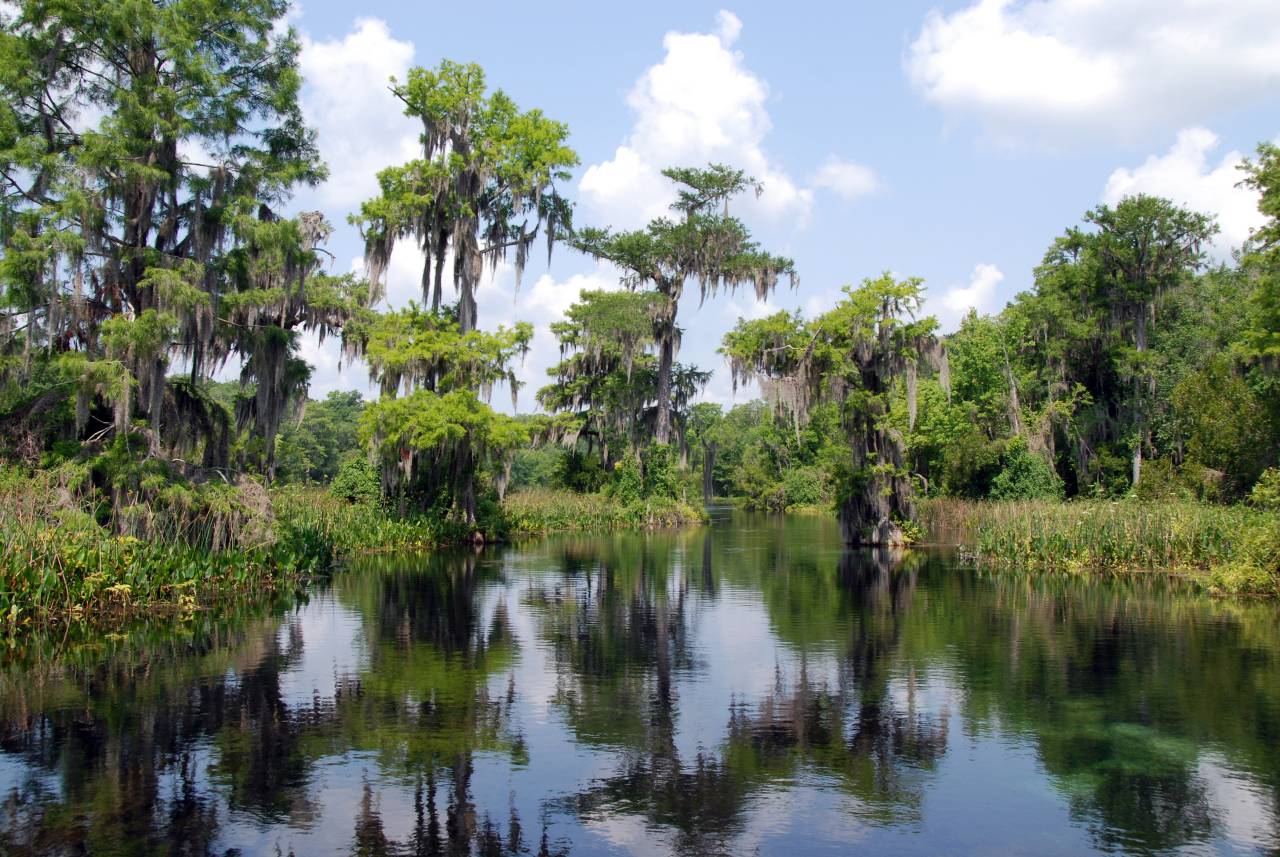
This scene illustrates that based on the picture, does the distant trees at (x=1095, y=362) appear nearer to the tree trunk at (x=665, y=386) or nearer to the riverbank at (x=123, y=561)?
the tree trunk at (x=665, y=386)

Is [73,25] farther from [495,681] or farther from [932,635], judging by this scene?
[932,635]

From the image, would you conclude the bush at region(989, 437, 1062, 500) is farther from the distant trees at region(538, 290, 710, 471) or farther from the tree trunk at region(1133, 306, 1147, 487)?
the distant trees at region(538, 290, 710, 471)

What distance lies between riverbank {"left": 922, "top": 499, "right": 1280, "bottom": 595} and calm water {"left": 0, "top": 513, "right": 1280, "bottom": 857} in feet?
5.48

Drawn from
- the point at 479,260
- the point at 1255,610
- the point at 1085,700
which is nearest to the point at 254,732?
the point at 1085,700

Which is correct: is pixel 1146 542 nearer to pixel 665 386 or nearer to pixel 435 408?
pixel 435 408

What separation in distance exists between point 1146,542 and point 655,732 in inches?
733

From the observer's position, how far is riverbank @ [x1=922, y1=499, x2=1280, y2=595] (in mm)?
20234

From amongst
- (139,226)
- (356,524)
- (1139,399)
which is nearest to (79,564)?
(139,226)

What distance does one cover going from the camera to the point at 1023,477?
40875 millimetres

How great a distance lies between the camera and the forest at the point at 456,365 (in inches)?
748

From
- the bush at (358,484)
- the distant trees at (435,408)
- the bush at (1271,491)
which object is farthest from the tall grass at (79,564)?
the bush at (1271,491)

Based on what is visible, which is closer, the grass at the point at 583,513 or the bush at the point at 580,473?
the grass at the point at 583,513

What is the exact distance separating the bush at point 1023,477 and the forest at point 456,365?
14cm

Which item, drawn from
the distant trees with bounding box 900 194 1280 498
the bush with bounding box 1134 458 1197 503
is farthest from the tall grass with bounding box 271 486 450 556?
the bush with bounding box 1134 458 1197 503
